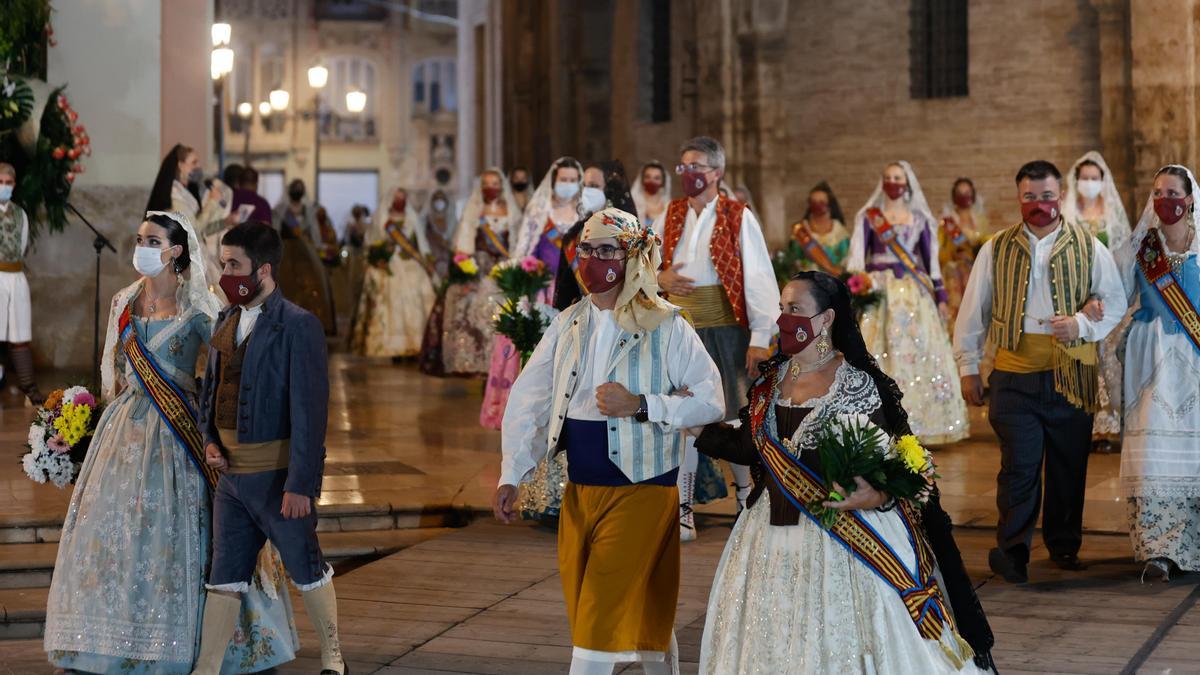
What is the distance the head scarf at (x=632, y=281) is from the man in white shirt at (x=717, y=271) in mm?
2785

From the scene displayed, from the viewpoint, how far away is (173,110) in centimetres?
1552

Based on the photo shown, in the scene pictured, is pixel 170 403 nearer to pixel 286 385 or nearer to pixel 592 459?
pixel 286 385

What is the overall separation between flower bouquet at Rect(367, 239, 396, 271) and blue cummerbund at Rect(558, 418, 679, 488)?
13616 mm

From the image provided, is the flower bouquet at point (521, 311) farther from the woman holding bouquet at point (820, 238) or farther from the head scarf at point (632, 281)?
the head scarf at point (632, 281)

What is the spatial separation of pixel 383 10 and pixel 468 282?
4230cm

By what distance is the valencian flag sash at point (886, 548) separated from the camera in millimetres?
4973

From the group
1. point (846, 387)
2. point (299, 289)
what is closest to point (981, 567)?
point (846, 387)

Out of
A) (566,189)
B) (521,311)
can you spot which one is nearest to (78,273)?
(566,189)

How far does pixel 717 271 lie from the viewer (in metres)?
8.32

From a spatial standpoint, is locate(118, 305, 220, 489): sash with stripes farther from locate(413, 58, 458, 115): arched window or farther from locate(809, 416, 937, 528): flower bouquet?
locate(413, 58, 458, 115): arched window

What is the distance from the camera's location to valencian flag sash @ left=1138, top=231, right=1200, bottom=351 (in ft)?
25.1

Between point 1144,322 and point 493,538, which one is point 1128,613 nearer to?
point 1144,322

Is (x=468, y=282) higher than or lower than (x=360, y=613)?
higher

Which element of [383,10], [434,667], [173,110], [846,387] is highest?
[383,10]
